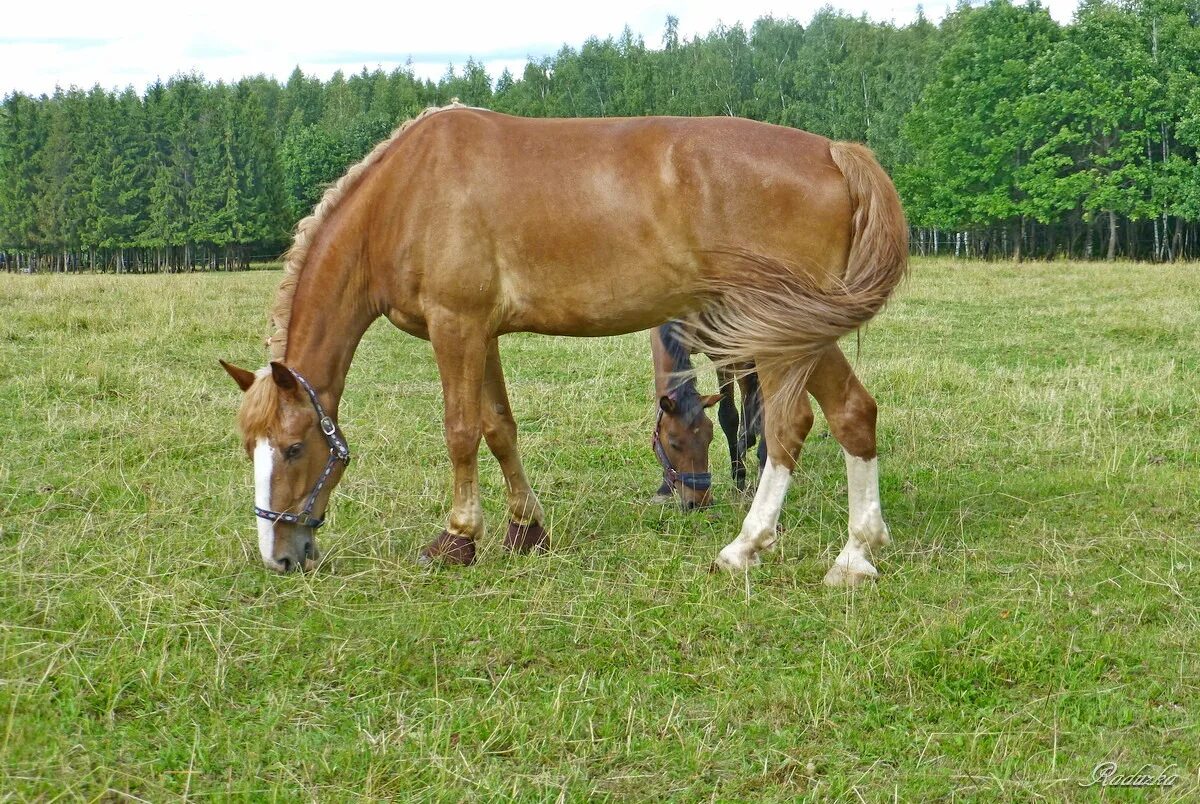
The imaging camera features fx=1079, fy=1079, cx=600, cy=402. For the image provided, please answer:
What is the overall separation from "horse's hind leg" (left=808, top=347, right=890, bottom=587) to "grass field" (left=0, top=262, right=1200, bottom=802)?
197 mm

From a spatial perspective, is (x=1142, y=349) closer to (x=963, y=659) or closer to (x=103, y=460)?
(x=963, y=659)

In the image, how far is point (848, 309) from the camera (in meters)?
5.02

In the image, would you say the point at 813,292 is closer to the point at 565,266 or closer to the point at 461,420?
the point at 565,266

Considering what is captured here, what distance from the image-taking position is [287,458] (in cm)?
520

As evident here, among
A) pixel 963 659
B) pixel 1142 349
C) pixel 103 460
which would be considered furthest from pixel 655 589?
pixel 1142 349

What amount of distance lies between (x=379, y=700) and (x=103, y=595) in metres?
1.51

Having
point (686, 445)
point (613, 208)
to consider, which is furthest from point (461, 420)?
point (686, 445)

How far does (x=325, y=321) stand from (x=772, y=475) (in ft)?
7.82

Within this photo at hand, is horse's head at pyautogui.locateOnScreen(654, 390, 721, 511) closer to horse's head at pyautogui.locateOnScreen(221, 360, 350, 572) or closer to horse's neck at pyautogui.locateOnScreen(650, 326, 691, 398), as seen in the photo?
horse's neck at pyautogui.locateOnScreen(650, 326, 691, 398)

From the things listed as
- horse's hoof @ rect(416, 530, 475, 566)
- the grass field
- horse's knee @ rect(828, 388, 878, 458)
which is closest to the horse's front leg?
horse's hoof @ rect(416, 530, 475, 566)

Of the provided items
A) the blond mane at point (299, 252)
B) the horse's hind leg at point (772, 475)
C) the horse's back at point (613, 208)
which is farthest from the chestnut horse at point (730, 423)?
the blond mane at point (299, 252)

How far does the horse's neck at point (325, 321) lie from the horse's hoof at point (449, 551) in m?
0.86

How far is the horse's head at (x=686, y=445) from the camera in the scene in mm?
6500

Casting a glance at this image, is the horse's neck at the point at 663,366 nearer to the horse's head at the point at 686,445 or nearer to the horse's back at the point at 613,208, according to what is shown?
the horse's head at the point at 686,445
